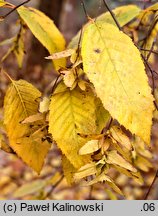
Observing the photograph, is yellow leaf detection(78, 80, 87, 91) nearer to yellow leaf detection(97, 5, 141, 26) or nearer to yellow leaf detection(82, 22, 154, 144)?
yellow leaf detection(82, 22, 154, 144)

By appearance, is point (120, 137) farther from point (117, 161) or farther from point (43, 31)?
point (43, 31)

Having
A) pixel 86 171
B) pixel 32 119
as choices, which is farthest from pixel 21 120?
pixel 86 171

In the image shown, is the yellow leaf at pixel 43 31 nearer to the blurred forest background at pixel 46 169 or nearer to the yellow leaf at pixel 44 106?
the yellow leaf at pixel 44 106

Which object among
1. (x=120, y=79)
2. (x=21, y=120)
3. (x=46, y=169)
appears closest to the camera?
(x=120, y=79)

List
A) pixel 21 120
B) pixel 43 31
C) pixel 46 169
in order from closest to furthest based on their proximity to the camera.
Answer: pixel 21 120
pixel 43 31
pixel 46 169

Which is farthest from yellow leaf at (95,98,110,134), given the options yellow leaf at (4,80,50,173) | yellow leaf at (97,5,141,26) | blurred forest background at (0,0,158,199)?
blurred forest background at (0,0,158,199)

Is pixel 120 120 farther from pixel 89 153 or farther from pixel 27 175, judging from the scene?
pixel 27 175
